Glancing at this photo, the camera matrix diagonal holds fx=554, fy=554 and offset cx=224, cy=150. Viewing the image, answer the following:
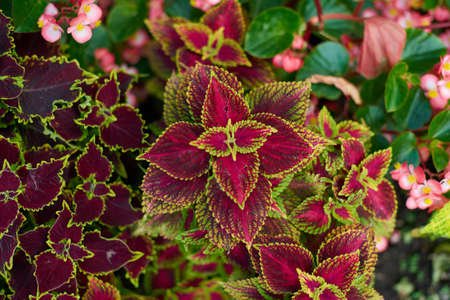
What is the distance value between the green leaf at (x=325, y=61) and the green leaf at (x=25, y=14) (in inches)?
24.2

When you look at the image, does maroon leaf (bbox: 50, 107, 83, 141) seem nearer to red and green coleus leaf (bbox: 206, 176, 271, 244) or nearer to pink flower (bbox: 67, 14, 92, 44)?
pink flower (bbox: 67, 14, 92, 44)

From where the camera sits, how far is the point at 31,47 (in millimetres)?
1222

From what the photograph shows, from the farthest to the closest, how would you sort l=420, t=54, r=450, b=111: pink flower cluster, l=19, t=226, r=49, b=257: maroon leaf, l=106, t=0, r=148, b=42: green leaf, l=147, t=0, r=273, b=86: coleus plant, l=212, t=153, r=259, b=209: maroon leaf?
1. l=106, t=0, r=148, b=42: green leaf
2. l=147, t=0, r=273, b=86: coleus plant
3. l=420, t=54, r=450, b=111: pink flower cluster
4. l=19, t=226, r=49, b=257: maroon leaf
5. l=212, t=153, r=259, b=209: maroon leaf

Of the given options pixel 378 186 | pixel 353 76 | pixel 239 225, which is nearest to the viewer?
pixel 239 225

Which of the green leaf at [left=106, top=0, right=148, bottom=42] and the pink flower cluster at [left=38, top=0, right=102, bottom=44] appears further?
the green leaf at [left=106, top=0, right=148, bottom=42]

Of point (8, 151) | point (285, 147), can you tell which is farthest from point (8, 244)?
point (285, 147)

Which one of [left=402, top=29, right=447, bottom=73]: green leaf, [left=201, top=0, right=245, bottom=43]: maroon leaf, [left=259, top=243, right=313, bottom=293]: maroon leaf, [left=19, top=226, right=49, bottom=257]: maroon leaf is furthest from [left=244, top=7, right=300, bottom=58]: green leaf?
[left=19, top=226, right=49, bottom=257]: maroon leaf

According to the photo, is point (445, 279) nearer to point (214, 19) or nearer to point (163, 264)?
point (163, 264)

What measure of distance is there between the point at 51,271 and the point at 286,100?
0.54 metres

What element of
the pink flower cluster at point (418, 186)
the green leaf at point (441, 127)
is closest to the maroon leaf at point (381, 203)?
the pink flower cluster at point (418, 186)

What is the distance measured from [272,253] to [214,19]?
58 centimetres

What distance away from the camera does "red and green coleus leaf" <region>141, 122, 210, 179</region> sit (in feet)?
3.22

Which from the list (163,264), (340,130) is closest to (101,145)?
(163,264)

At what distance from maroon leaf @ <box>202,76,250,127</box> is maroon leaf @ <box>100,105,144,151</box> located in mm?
234
